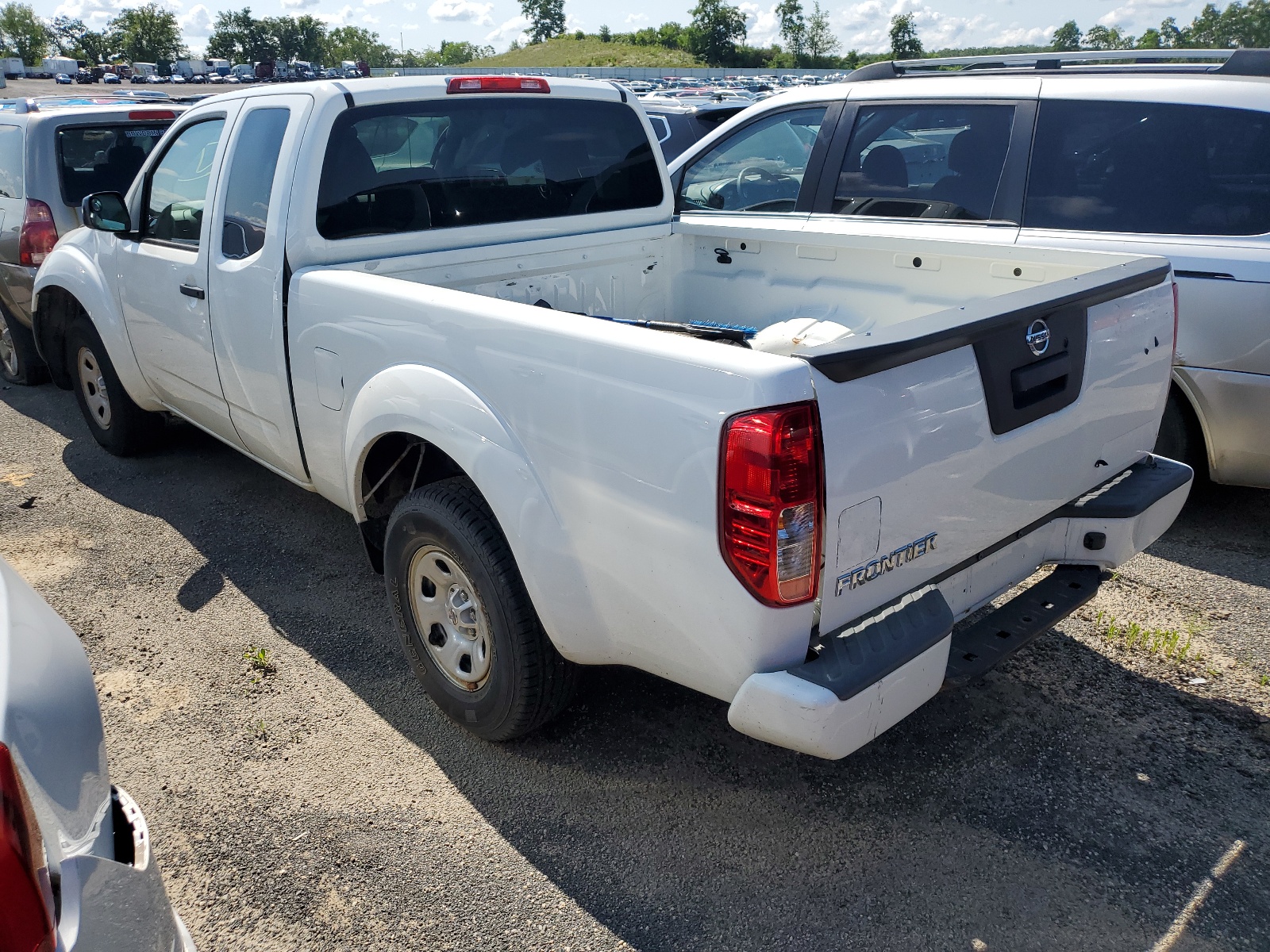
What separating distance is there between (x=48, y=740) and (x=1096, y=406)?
2.67 metres

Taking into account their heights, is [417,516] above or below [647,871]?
above

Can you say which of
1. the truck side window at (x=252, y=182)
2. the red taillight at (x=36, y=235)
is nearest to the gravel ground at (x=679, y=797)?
the truck side window at (x=252, y=182)

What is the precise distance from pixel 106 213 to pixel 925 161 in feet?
12.9

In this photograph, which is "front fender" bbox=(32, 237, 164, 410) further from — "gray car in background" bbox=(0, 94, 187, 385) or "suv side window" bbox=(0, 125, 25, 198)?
"suv side window" bbox=(0, 125, 25, 198)

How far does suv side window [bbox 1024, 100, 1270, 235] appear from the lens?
3.96m

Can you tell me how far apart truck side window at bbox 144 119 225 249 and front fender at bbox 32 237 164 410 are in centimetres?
42

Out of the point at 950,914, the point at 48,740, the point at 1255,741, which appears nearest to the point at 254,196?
the point at 48,740

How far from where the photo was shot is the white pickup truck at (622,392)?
2.12 m

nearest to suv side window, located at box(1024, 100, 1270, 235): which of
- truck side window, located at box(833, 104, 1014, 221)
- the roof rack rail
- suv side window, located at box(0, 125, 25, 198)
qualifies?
truck side window, located at box(833, 104, 1014, 221)

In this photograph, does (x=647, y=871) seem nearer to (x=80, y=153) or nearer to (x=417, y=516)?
(x=417, y=516)

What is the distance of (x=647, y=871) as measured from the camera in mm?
2561

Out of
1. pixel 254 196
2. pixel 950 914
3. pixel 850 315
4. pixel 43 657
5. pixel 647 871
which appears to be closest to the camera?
pixel 43 657

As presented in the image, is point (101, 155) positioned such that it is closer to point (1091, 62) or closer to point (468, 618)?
point (468, 618)

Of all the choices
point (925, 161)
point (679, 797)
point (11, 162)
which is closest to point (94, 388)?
point (11, 162)
